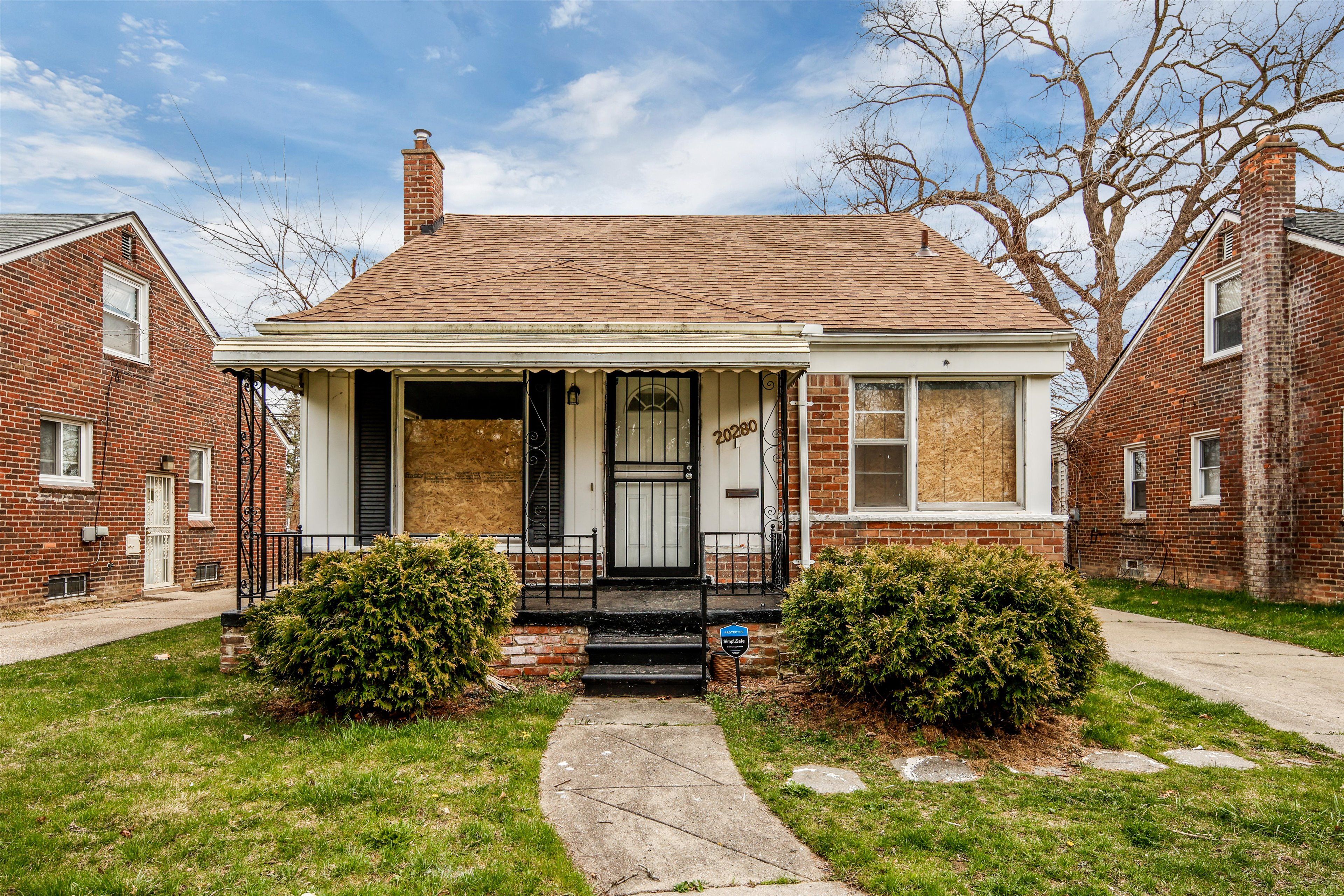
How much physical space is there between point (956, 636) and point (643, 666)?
2498mm

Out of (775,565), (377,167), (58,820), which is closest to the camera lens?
(58,820)

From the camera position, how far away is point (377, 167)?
1506 centimetres

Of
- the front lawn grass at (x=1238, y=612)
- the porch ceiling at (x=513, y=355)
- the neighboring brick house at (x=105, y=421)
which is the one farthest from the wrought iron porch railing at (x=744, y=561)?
the neighboring brick house at (x=105, y=421)

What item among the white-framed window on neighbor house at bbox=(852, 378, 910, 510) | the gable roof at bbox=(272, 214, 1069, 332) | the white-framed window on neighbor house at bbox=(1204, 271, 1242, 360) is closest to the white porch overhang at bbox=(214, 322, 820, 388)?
the gable roof at bbox=(272, 214, 1069, 332)

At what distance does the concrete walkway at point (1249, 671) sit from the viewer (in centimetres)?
538

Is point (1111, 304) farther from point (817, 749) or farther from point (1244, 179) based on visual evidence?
point (817, 749)

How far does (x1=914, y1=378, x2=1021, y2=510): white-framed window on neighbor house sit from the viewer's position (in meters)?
7.84

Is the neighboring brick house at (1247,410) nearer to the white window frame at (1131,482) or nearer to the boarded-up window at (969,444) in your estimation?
the white window frame at (1131,482)

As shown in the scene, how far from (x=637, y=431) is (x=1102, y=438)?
11496 millimetres

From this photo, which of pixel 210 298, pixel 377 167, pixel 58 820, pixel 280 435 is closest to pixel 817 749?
pixel 58 820

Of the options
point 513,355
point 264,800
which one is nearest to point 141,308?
point 513,355

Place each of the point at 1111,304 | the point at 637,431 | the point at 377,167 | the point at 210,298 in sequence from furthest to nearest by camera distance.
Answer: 1. the point at 1111,304
2. the point at 210,298
3. the point at 377,167
4. the point at 637,431

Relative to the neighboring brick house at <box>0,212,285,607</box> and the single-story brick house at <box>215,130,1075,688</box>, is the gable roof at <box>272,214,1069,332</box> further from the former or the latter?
the neighboring brick house at <box>0,212,285,607</box>

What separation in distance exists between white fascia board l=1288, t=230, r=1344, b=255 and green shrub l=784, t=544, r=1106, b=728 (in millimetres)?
8194
